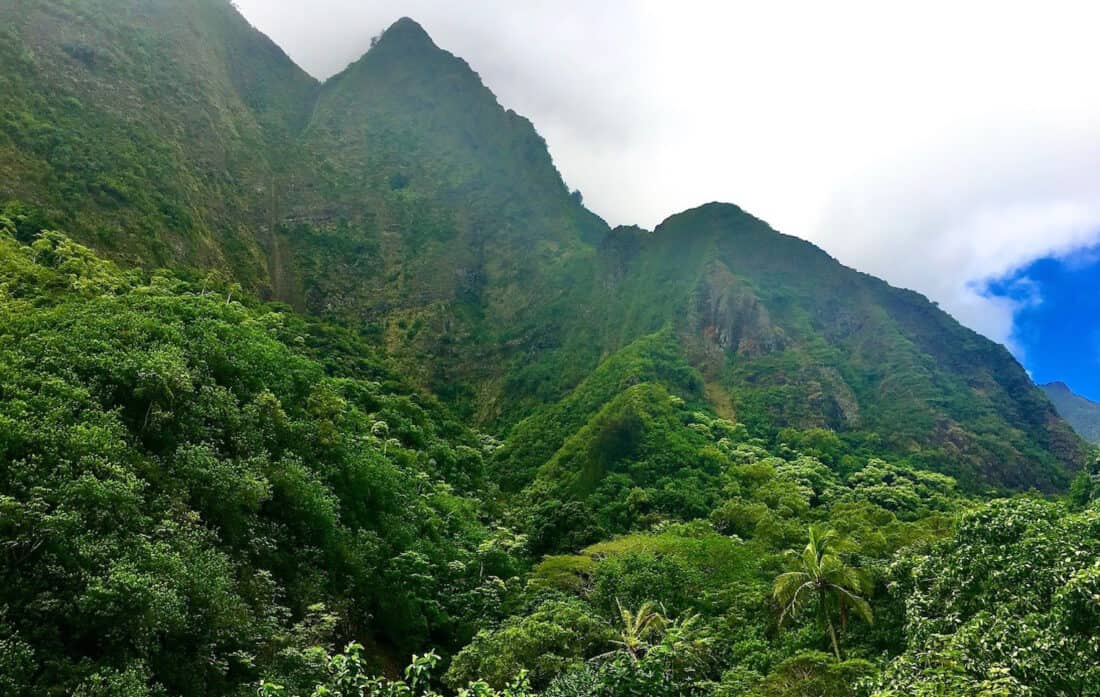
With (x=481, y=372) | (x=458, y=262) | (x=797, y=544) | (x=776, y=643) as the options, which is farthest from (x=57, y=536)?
(x=458, y=262)

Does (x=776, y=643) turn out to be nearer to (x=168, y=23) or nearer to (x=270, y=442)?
(x=270, y=442)

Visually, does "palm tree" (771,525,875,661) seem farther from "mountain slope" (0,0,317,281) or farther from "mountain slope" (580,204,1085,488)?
"mountain slope" (0,0,317,281)

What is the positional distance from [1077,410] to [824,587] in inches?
7129

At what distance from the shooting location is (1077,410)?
528ft

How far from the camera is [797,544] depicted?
41.2 meters

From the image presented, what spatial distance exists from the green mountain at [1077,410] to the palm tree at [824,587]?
153511 millimetres

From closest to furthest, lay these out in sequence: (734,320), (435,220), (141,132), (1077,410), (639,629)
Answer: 1. (639,629)
2. (141,132)
3. (734,320)
4. (435,220)
5. (1077,410)

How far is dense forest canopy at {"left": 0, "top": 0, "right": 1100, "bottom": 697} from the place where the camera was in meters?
17.3

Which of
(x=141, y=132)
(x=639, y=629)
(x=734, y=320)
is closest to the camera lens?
(x=639, y=629)

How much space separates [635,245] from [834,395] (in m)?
50.5

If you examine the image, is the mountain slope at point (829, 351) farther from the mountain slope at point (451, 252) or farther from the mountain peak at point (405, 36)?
the mountain peak at point (405, 36)

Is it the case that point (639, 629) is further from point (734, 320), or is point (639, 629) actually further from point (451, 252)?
point (451, 252)

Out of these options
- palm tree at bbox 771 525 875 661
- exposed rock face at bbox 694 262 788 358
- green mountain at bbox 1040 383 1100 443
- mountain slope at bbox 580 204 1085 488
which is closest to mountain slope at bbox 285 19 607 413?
mountain slope at bbox 580 204 1085 488

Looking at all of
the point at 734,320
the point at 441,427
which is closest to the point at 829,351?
the point at 734,320
